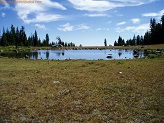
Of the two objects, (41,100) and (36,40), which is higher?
(36,40)

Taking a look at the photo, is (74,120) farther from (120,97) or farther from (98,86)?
(98,86)

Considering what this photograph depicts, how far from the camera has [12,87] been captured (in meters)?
15.4

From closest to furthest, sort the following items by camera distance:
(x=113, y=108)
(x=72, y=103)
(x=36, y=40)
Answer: (x=113, y=108) → (x=72, y=103) → (x=36, y=40)

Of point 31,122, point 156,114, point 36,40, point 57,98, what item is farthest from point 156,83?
point 36,40

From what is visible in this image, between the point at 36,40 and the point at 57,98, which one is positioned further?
the point at 36,40

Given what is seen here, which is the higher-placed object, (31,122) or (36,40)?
(36,40)

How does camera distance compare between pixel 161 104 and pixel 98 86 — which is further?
pixel 98 86

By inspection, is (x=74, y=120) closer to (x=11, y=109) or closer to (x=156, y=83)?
(x=11, y=109)

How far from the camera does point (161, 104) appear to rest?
10.9 m

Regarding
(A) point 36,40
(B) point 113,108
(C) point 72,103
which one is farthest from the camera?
(A) point 36,40

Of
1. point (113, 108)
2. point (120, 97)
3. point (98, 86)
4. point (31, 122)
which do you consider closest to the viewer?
point (31, 122)

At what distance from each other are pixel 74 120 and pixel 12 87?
8.05 meters

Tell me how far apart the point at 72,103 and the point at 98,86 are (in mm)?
4277

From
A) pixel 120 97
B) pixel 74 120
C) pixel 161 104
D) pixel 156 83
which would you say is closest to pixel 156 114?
pixel 161 104
